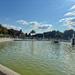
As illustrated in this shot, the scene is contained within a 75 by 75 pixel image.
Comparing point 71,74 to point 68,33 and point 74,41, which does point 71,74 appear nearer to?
point 74,41

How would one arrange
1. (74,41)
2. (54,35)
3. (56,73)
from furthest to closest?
(54,35) < (74,41) < (56,73)

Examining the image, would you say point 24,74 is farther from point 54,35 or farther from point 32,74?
point 54,35

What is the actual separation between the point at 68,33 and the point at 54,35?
23539 mm

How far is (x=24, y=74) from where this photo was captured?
6.28m

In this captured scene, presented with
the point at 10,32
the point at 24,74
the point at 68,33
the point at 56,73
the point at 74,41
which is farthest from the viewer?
the point at 68,33

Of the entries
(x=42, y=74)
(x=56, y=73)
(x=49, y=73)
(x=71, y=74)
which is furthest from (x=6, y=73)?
(x=71, y=74)

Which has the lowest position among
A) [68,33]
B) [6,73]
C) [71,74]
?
[71,74]

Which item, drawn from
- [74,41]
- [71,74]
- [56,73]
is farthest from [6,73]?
[74,41]

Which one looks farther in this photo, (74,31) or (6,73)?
(74,31)

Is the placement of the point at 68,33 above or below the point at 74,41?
above

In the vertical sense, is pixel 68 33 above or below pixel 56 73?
above

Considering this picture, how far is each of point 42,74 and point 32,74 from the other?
0.80 metres

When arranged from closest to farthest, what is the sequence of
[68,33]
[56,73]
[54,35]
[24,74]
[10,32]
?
[24,74] < [56,73] < [10,32] < [68,33] < [54,35]

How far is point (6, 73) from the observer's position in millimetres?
4371
